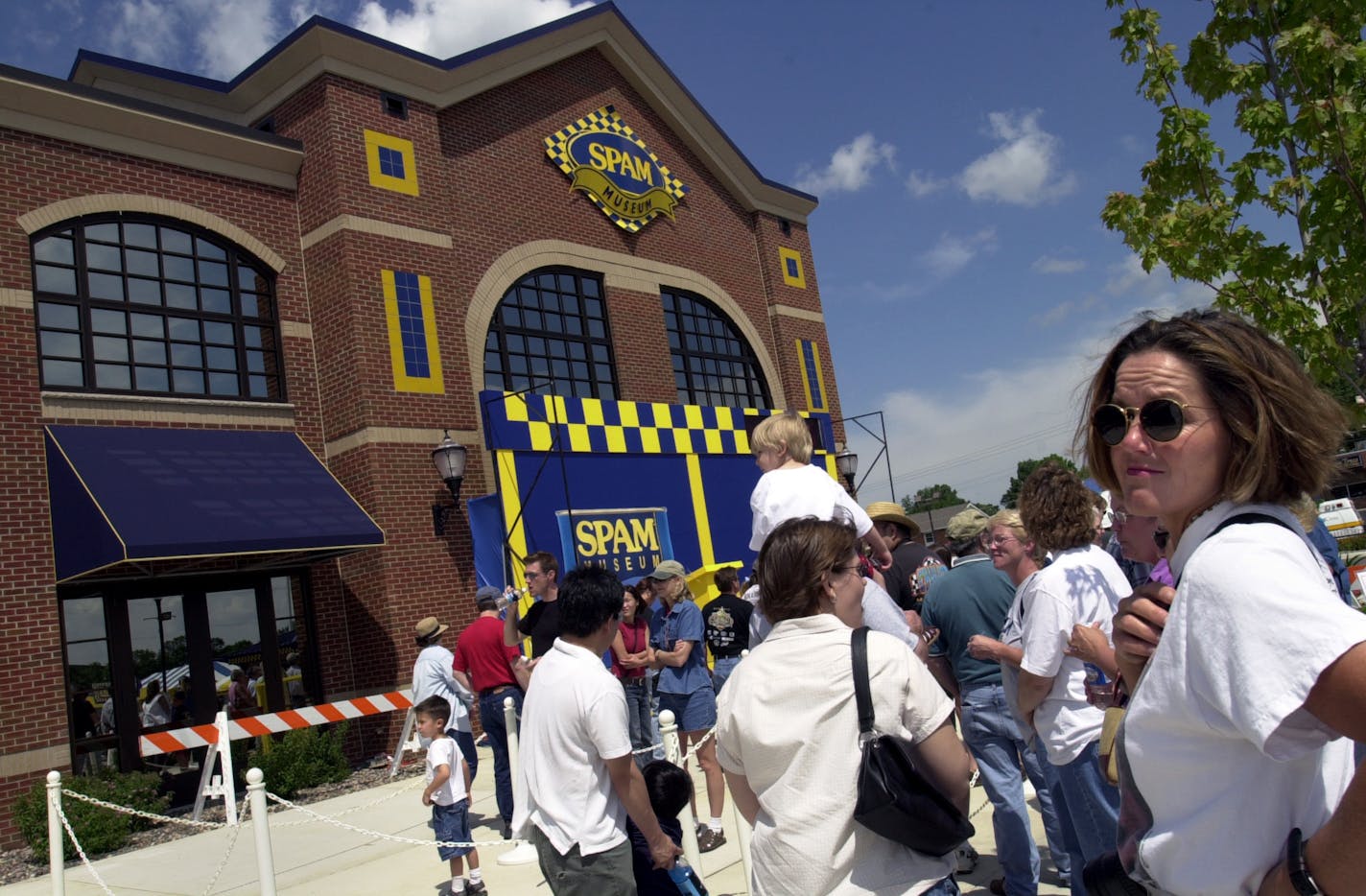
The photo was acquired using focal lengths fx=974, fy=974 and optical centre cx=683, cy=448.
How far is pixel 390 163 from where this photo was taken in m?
13.7

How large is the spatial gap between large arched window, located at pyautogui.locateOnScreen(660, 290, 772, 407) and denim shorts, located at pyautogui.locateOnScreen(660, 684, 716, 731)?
34.6 feet

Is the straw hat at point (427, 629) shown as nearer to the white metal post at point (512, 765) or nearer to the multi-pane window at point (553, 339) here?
the white metal post at point (512, 765)

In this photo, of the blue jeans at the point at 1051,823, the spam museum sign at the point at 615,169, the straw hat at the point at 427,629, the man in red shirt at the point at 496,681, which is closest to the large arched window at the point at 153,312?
the straw hat at the point at 427,629

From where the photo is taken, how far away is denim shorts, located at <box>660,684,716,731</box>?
24.6 feet

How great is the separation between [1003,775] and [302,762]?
8289 millimetres

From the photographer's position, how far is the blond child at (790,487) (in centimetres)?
399

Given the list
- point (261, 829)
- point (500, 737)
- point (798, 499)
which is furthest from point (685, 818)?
point (500, 737)

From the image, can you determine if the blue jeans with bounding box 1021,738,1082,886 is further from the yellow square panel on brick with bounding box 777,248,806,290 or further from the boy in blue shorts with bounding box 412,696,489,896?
the yellow square panel on brick with bounding box 777,248,806,290

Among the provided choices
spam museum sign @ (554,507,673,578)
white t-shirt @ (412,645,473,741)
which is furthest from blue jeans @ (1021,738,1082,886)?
spam museum sign @ (554,507,673,578)

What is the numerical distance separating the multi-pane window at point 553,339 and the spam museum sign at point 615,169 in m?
1.53

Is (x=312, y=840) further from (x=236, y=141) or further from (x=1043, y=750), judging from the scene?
(x=236, y=141)

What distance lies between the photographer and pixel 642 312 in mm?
17141

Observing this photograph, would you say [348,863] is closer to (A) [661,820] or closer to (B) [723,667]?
(B) [723,667]

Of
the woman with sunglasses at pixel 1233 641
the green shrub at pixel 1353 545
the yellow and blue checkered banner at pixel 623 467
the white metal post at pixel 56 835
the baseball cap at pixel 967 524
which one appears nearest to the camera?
the woman with sunglasses at pixel 1233 641
